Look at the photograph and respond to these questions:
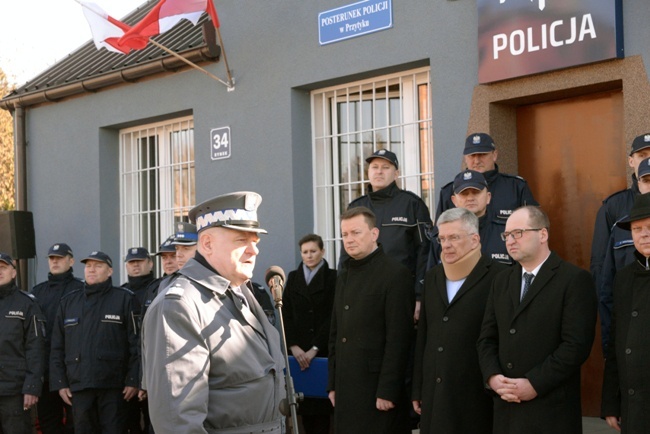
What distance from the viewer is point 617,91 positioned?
798cm

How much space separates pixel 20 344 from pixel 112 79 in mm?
4290

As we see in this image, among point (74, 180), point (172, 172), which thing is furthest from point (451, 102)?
point (74, 180)

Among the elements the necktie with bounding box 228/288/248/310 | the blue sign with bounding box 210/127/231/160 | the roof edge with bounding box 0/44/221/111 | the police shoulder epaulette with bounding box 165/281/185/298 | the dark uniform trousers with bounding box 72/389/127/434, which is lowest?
the dark uniform trousers with bounding box 72/389/127/434

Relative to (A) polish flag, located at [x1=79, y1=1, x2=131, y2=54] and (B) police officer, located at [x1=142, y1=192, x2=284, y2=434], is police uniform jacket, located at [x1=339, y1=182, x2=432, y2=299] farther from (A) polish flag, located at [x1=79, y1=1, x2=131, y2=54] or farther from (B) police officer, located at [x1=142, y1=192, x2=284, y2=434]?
(A) polish flag, located at [x1=79, y1=1, x2=131, y2=54]

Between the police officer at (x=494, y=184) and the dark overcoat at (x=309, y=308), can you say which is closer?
the police officer at (x=494, y=184)

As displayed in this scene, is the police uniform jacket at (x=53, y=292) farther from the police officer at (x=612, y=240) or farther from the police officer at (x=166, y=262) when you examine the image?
the police officer at (x=612, y=240)

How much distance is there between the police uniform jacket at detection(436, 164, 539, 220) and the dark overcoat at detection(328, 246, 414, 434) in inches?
32.7

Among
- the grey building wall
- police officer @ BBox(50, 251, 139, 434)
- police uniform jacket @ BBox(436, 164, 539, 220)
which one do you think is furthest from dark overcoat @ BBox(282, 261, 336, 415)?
police uniform jacket @ BBox(436, 164, 539, 220)

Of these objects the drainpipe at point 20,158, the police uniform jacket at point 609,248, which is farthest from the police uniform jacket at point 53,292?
the police uniform jacket at point 609,248

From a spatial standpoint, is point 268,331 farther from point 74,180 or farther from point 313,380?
point 74,180

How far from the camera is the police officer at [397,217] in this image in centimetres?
786

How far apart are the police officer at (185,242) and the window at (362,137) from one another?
216 cm

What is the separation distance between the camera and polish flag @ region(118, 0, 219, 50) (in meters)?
10.4

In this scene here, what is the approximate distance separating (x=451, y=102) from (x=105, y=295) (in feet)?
12.9
